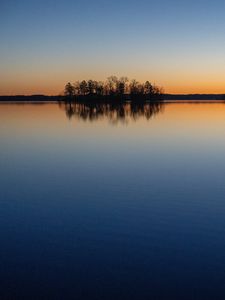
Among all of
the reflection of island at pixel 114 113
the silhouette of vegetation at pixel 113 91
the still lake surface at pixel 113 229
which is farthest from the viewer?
the silhouette of vegetation at pixel 113 91

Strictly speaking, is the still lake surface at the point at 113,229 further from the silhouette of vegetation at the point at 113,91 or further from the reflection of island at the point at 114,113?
the silhouette of vegetation at the point at 113,91

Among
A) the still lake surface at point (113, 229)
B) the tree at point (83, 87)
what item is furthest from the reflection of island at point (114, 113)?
the tree at point (83, 87)

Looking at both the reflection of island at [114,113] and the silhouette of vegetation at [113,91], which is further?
the silhouette of vegetation at [113,91]

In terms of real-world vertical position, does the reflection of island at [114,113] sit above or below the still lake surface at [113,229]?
below

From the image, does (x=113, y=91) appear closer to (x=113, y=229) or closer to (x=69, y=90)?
(x=69, y=90)

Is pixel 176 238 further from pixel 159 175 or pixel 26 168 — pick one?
pixel 26 168

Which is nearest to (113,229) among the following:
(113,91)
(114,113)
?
(114,113)

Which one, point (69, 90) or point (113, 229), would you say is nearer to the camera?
point (113, 229)

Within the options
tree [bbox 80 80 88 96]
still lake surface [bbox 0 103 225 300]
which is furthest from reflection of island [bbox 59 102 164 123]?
tree [bbox 80 80 88 96]

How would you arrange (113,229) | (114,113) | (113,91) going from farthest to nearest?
1. (113,91)
2. (114,113)
3. (113,229)

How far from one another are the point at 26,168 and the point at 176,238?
1007 cm

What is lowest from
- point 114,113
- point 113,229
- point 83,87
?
point 114,113

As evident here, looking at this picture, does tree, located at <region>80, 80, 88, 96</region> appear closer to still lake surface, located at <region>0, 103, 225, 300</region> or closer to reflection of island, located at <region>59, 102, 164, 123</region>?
reflection of island, located at <region>59, 102, 164, 123</region>

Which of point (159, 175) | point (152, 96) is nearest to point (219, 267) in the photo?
point (159, 175)
